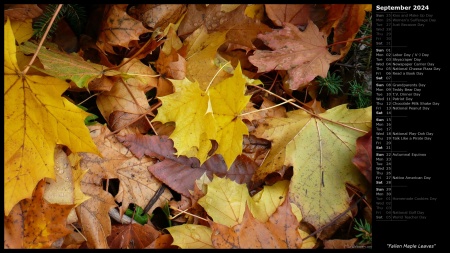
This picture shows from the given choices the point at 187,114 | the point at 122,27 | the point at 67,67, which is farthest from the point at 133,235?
the point at 122,27

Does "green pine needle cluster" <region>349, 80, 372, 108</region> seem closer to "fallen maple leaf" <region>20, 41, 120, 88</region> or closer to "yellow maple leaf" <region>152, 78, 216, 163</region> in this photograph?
"yellow maple leaf" <region>152, 78, 216, 163</region>

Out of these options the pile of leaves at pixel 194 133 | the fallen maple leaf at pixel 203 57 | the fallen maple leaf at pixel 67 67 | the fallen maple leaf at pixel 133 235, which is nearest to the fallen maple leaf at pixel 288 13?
the pile of leaves at pixel 194 133

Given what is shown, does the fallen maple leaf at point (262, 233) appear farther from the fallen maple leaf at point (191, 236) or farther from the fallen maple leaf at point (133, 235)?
the fallen maple leaf at point (133, 235)

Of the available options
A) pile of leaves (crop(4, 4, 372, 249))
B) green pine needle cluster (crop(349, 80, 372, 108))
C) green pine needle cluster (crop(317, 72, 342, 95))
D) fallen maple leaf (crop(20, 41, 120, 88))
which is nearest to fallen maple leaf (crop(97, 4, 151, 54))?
pile of leaves (crop(4, 4, 372, 249))

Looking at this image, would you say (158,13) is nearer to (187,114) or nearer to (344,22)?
(187,114)
